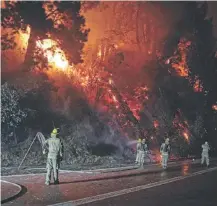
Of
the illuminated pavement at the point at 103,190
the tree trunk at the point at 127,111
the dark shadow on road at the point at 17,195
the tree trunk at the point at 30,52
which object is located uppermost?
the tree trunk at the point at 30,52

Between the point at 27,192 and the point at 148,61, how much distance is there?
2679cm

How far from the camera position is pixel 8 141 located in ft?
72.3

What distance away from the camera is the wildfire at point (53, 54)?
991 inches

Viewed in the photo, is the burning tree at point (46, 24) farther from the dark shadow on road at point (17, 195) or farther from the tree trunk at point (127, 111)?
the dark shadow on road at point (17, 195)

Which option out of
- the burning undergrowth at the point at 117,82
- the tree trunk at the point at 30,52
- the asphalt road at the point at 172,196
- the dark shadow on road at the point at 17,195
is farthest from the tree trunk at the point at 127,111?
the dark shadow on road at the point at 17,195

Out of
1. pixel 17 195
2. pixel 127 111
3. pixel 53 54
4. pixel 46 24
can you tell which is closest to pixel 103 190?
pixel 17 195

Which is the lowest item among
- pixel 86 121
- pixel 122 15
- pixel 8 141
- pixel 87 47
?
pixel 8 141

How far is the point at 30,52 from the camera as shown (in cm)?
2466

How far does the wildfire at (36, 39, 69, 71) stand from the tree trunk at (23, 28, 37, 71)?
1.29 feet

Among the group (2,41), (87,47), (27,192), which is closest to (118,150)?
(87,47)

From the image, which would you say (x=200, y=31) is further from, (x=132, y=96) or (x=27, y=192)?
(x=27, y=192)

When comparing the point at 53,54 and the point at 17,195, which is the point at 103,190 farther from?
the point at 53,54

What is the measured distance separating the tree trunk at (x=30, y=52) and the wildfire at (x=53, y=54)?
39 cm

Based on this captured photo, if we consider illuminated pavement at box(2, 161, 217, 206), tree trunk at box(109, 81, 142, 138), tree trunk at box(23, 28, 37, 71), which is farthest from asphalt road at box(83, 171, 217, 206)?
tree trunk at box(109, 81, 142, 138)
